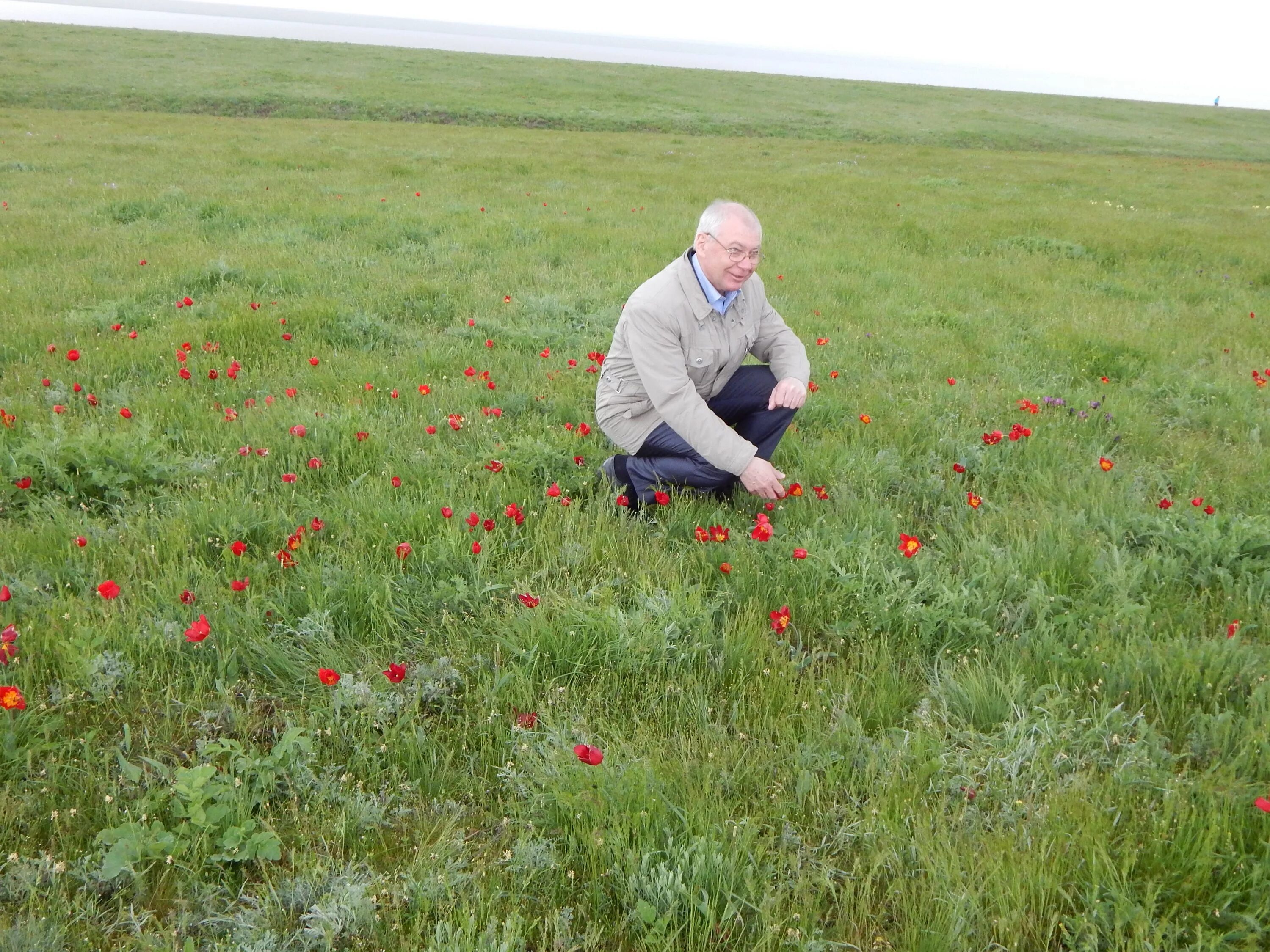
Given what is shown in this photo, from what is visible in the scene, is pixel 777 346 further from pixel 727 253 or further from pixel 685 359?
pixel 727 253

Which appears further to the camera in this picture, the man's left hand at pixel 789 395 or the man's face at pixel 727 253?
the man's left hand at pixel 789 395

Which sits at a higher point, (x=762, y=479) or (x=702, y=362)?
(x=702, y=362)

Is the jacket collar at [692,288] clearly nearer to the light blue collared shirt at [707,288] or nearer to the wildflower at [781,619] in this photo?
the light blue collared shirt at [707,288]

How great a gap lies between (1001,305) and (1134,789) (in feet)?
26.3

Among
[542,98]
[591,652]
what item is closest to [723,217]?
[591,652]

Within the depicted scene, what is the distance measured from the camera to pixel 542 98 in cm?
4297

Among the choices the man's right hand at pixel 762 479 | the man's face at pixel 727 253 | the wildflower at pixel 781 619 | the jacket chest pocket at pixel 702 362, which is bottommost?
the wildflower at pixel 781 619

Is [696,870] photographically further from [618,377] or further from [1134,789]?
[618,377]

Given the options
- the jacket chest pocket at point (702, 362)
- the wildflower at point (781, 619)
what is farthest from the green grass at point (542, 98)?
the wildflower at point (781, 619)

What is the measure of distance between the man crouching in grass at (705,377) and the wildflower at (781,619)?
85 cm

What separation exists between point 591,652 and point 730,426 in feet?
7.41

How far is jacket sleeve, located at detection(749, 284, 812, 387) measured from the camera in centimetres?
488

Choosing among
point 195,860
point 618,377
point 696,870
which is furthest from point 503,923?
point 618,377

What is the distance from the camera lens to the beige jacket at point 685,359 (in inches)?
165
